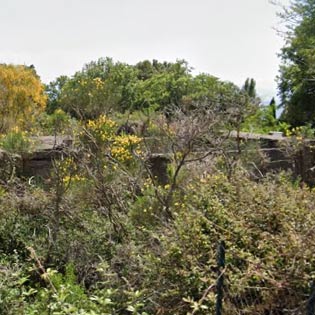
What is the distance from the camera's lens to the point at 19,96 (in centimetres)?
1312

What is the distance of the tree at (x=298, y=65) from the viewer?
333 inches

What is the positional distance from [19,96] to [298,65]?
24.4 feet

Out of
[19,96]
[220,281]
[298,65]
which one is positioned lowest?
[220,281]

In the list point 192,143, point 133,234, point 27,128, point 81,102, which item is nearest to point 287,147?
point 192,143

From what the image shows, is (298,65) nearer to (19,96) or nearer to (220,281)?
(19,96)

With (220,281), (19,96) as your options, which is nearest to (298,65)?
(19,96)

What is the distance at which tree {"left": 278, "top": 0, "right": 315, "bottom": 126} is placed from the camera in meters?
8.47

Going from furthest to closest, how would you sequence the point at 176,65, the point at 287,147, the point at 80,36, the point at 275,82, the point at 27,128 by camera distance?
the point at 176,65
the point at 275,82
the point at 27,128
the point at 80,36
the point at 287,147

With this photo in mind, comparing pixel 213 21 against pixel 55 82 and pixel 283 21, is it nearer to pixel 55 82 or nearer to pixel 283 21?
pixel 283 21

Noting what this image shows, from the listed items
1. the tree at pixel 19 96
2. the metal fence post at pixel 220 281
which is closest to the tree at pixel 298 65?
the metal fence post at pixel 220 281

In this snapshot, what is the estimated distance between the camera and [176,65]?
80.5ft

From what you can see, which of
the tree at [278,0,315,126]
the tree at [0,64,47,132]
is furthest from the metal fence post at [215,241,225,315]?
the tree at [0,64,47,132]

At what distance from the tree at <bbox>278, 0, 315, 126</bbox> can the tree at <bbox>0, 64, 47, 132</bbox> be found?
6.51 m

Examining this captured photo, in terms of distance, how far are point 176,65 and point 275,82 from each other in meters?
8.95
